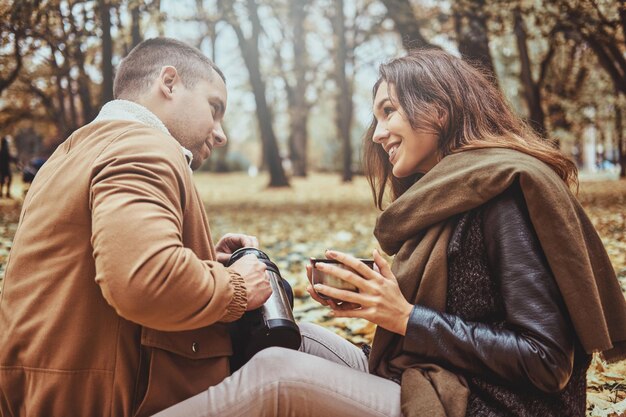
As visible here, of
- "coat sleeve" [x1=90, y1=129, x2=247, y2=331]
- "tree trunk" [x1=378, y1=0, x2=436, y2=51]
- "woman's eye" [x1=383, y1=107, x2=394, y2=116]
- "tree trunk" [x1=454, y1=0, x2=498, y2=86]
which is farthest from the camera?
"tree trunk" [x1=378, y1=0, x2=436, y2=51]

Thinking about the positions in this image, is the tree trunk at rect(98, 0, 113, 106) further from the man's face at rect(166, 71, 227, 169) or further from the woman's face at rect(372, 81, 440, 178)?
the woman's face at rect(372, 81, 440, 178)

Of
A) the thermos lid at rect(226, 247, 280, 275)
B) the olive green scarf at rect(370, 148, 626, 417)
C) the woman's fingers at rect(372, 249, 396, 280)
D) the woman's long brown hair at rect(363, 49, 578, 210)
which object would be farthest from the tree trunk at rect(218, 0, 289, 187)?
the woman's fingers at rect(372, 249, 396, 280)

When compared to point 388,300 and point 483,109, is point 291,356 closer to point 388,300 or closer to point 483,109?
point 388,300

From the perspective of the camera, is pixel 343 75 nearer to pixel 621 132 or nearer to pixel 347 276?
Answer: pixel 621 132

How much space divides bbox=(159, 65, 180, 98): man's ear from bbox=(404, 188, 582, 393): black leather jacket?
1.11m

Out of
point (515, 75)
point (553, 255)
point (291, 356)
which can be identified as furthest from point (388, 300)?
point (515, 75)

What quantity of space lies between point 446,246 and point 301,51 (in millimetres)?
23008

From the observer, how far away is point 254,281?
5.25 feet

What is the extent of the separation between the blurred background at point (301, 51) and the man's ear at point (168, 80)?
3.43ft

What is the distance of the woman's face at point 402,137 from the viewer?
1.98m

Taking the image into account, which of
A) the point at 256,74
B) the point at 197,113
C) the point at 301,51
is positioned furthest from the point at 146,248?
the point at 301,51

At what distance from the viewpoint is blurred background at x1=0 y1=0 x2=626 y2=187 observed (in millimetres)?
6410

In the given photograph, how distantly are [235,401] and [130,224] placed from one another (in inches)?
23.1

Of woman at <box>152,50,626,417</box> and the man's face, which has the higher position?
the man's face
